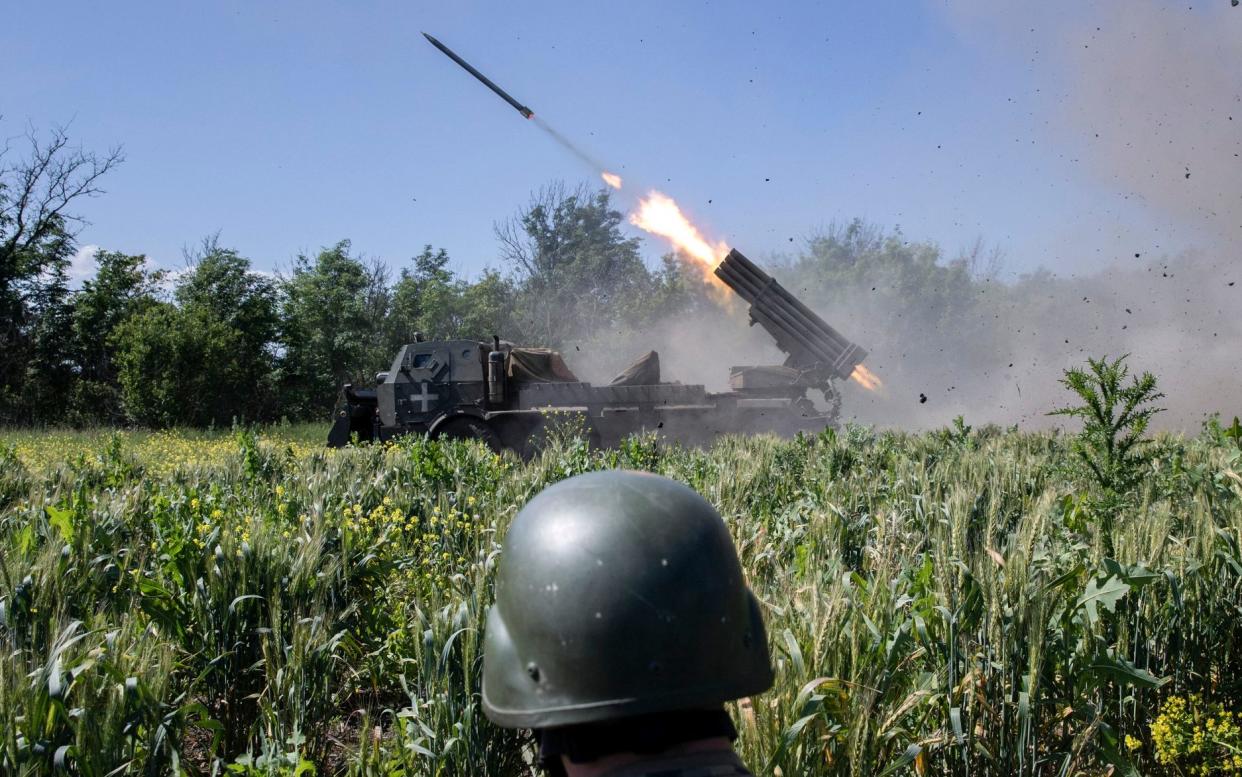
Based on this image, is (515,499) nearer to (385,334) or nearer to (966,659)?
(966,659)

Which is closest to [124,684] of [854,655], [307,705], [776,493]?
[307,705]

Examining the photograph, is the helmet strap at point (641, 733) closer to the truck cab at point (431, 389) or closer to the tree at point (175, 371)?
the truck cab at point (431, 389)

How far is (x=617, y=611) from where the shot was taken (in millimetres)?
1771

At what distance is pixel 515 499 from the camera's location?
6.24 m

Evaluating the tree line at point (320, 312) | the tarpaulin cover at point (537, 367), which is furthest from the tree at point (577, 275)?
the tarpaulin cover at point (537, 367)

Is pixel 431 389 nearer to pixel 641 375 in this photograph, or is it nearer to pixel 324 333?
pixel 641 375

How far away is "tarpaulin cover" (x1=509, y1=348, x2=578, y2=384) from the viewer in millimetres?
17125

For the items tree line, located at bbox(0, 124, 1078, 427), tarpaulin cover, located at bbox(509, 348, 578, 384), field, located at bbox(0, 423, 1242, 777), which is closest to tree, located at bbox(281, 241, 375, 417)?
tree line, located at bbox(0, 124, 1078, 427)

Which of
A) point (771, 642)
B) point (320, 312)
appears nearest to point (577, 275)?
point (320, 312)

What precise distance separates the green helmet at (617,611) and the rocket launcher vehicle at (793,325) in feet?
50.6

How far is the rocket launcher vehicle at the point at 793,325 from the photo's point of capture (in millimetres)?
16969

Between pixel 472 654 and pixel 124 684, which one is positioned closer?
pixel 124 684

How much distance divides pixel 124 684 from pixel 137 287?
1678 inches

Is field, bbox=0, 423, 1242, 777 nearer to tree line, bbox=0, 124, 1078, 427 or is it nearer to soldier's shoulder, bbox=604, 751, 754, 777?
soldier's shoulder, bbox=604, 751, 754, 777
